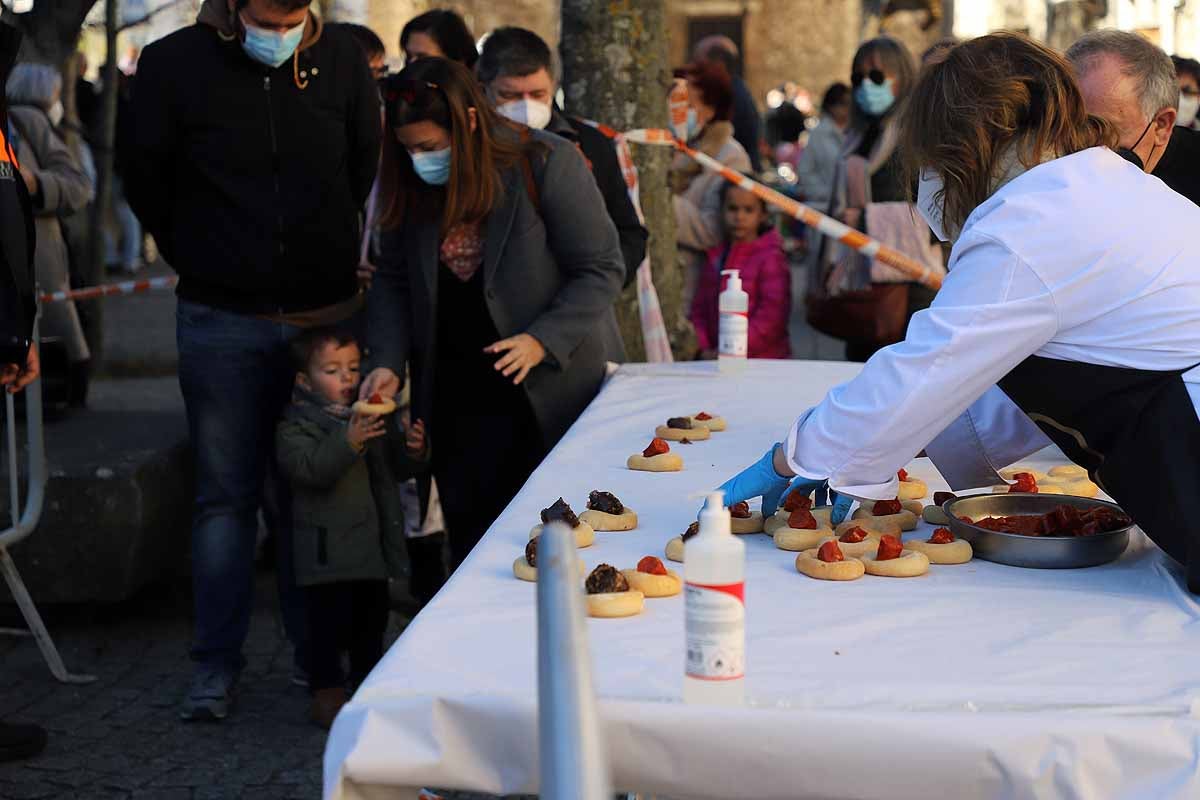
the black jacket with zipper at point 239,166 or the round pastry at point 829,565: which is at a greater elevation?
the black jacket with zipper at point 239,166

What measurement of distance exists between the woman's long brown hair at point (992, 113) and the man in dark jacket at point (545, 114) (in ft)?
7.58

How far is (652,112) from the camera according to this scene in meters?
5.98

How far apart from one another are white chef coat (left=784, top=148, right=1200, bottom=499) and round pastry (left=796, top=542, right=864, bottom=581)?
175 mm

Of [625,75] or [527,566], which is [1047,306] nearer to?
[527,566]

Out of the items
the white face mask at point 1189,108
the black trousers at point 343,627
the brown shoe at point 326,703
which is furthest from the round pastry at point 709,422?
the white face mask at point 1189,108

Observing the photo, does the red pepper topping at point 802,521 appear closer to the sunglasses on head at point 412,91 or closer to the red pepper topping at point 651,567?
the red pepper topping at point 651,567

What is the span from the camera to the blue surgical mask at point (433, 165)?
3625mm

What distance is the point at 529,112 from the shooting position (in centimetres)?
452

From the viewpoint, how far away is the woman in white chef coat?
2.09m

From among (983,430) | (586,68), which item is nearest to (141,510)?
(586,68)

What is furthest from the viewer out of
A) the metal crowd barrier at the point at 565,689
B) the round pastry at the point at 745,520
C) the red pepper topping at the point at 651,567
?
the round pastry at the point at 745,520

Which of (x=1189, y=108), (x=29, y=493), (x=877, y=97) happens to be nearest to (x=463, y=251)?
(x=29, y=493)

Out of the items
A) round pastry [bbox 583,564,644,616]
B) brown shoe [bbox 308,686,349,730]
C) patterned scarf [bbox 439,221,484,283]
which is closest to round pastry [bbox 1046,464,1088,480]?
round pastry [bbox 583,564,644,616]

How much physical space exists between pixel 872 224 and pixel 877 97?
54 centimetres
